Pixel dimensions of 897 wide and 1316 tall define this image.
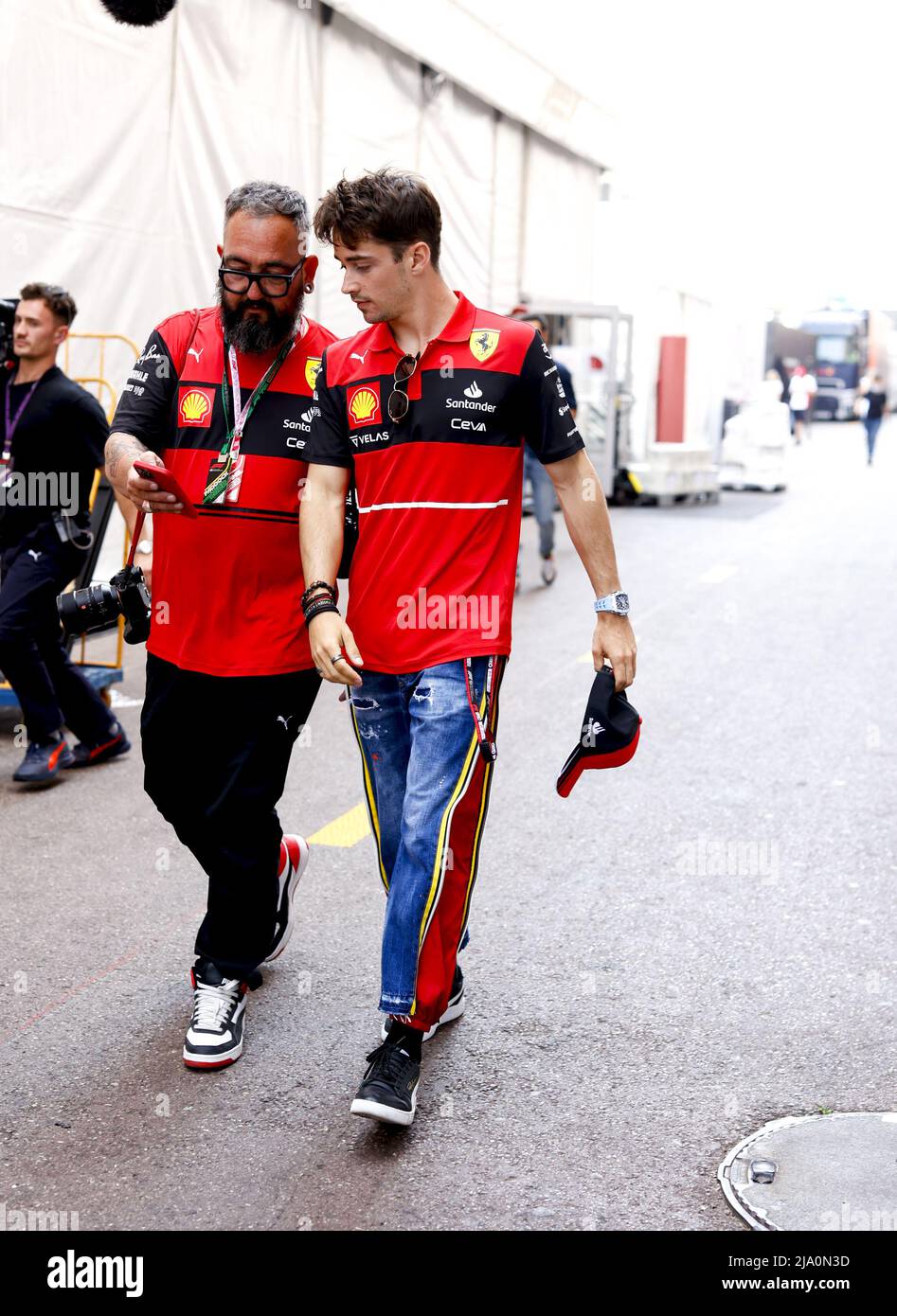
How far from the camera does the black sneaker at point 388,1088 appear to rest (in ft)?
10.5

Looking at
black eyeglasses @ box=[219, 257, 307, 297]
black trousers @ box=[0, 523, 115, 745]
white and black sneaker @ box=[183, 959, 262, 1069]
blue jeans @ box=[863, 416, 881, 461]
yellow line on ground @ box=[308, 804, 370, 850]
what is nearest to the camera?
black eyeglasses @ box=[219, 257, 307, 297]

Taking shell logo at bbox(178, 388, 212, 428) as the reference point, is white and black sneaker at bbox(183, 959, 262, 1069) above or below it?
below

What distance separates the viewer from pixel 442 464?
10.6 ft

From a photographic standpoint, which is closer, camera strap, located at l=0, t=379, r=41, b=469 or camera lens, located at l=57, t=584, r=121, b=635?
camera lens, located at l=57, t=584, r=121, b=635

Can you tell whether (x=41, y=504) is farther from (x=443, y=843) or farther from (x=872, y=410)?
(x=872, y=410)

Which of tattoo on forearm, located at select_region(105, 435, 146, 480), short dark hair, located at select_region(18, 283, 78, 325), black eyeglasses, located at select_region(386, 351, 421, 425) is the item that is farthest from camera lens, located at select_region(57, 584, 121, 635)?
short dark hair, located at select_region(18, 283, 78, 325)

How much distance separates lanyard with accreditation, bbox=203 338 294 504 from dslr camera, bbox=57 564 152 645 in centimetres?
38

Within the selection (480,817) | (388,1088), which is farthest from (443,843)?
(388,1088)

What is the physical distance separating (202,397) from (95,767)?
3236mm

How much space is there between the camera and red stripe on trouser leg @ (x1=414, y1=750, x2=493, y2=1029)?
10.8 ft

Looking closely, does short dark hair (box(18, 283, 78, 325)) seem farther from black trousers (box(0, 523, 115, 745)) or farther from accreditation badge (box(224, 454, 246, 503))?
accreditation badge (box(224, 454, 246, 503))

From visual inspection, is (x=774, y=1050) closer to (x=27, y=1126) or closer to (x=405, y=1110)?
(x=405, y=1110)

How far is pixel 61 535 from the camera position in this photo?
6094 millimetres

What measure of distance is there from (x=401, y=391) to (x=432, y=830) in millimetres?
979
